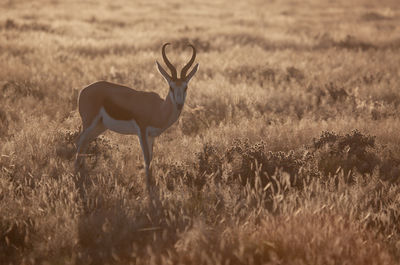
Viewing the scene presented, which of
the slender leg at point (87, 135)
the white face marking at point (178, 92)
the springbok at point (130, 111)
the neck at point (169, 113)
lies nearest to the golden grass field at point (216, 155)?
the slender leg at point (87, 135)

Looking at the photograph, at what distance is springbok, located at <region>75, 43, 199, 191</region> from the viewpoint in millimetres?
5941

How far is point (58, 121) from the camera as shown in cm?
855

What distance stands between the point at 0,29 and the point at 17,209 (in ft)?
57.9

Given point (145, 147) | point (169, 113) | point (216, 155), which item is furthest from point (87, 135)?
point (216, 155)

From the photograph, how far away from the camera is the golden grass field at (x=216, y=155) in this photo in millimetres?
3959

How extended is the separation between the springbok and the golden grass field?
55 centimetres

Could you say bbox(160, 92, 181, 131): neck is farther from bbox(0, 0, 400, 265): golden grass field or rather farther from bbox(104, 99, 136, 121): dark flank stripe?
bbox(0, 0, 400, 265): golden grass field

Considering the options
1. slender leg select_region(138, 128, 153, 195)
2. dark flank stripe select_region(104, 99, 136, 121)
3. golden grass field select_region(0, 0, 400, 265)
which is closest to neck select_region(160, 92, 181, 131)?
slender leg select_region(138, 128, 153, 195)

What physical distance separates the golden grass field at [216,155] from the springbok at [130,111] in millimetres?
545

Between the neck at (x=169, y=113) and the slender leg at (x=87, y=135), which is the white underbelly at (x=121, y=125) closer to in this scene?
the slender leg at (x=87, y=135)

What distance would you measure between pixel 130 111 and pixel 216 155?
5.12 feet

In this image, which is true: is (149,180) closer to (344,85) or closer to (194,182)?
→ (194,182)

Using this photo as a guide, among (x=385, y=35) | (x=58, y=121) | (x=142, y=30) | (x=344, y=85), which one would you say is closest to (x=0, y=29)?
(x=142, y=30)

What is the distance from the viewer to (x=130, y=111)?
6.03 m
